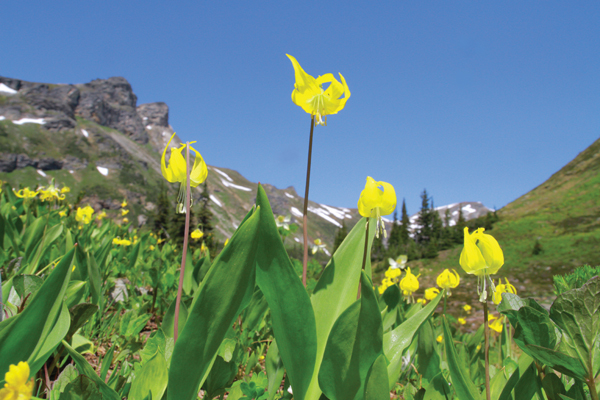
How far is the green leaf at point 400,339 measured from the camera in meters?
1.09

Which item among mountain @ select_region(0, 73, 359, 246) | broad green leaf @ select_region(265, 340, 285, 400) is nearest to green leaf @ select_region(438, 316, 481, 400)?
broad green leaf @ select_region(265, 340, 285, 400)

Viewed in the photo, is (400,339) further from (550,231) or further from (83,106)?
(83,106)

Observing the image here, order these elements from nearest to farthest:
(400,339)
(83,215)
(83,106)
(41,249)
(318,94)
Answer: (400,339), (318,94), (41,249), (83,215), (83,106)

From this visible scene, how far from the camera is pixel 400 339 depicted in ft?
3.64

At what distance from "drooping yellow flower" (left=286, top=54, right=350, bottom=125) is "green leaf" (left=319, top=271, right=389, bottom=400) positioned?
70 centimetres

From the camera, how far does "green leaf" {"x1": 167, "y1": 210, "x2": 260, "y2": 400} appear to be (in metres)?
0.80

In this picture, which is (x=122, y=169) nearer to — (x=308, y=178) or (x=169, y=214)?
(x=169, y=214)

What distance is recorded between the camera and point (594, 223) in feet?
86.6

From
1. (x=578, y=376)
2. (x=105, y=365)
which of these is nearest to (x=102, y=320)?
(x=105, y=365)

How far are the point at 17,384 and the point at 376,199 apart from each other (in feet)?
3.49

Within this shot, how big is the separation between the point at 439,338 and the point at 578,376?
196 cm

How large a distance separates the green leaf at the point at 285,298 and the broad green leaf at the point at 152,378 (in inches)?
13.2

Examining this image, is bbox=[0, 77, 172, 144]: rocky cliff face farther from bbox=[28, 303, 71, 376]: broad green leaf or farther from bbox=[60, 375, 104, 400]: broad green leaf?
bbox=[60, 375, 104, 400]: broad green leaf

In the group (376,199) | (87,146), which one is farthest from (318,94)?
(87,146)
